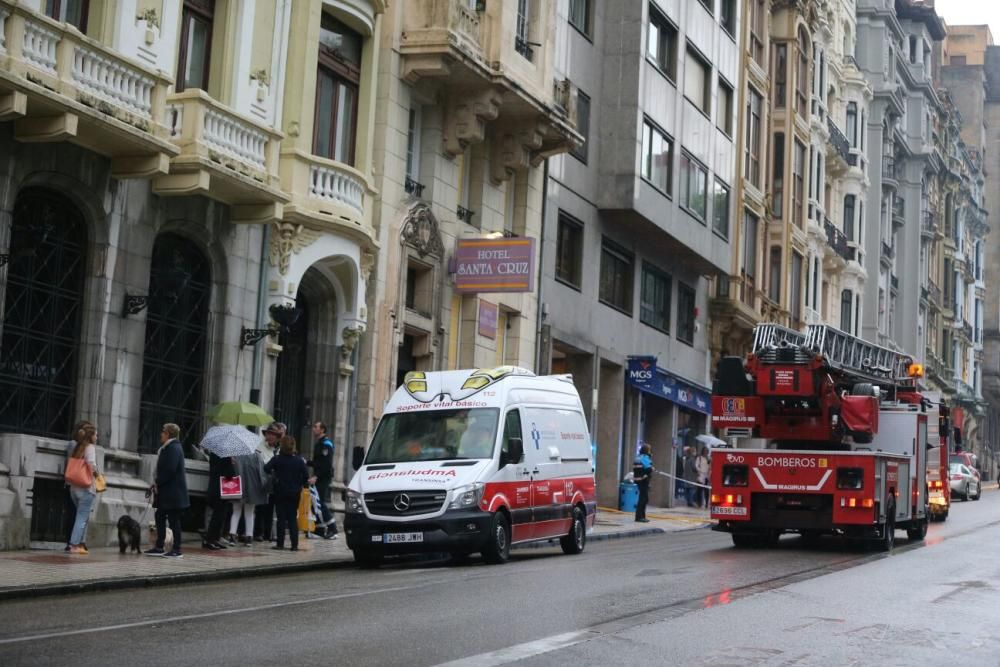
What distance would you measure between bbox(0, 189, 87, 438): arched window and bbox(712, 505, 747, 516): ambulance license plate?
990 centimetres

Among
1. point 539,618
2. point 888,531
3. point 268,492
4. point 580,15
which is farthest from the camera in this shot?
point 580,15

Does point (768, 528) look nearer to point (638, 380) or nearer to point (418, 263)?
point (418, 263)

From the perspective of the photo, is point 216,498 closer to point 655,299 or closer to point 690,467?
point 655,299

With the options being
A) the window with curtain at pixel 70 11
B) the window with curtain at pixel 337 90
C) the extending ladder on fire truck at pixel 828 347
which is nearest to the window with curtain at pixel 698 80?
the extending ladder on fire truck at pixel 828 347

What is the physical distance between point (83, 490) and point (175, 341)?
4.19m

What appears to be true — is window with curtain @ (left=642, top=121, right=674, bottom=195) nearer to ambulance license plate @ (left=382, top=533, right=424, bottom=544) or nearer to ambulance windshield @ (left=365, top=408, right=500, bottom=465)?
ambulance windshield @ (left=365, top=408, right=500, bottom=465)

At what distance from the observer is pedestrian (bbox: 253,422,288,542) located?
21.6 metres

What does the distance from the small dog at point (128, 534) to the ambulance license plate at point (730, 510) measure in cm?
922

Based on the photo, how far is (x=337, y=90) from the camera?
25938 mm

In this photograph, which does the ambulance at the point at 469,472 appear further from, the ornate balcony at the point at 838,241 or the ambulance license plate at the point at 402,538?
the ornate balcony at the point at 838,241

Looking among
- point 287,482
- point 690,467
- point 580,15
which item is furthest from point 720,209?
point 287,482

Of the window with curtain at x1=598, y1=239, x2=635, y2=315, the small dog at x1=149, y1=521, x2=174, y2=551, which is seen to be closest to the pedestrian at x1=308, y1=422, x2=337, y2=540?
the small dog at x1=149, y1=521, x2=174, y2=551

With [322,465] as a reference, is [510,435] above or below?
above

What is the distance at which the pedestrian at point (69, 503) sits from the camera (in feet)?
60.1
